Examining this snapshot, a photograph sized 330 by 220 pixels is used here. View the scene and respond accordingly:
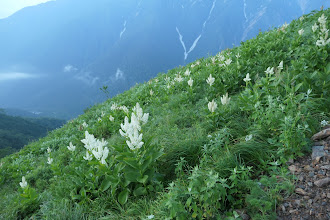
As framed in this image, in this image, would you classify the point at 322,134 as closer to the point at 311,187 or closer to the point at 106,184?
the point at 311,187

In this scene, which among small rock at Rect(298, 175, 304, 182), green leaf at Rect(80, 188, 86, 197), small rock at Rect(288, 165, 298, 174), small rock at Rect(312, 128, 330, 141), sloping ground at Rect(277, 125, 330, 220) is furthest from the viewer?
green leaf at Rect(80, 188, 86, 197)

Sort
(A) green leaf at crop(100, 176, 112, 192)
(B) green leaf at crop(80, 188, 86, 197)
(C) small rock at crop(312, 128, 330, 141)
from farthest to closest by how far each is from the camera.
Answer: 1. (B) green leaf at crop(80, 188, 86, 197)
2. (A) green leaf at crop(100, 176, 112, 192)
3. (C) small rock at crop(312, 128, 330, 141)

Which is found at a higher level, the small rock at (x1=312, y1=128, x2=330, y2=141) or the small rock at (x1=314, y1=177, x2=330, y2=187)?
the small rock at (x1=312, y1=128, x2=330, y2=141)

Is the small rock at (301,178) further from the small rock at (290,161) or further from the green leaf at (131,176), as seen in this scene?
the green leaf at (131,176)

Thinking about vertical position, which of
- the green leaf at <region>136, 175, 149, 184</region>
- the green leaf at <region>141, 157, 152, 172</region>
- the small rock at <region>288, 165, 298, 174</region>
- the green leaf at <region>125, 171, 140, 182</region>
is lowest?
the small rock at <region>288, 165, 298, 174</region>

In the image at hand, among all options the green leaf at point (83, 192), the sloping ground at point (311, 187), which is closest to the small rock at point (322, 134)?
the sloping ground at point (311, 187)

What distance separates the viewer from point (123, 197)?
300cm

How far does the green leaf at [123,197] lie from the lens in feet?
9.75

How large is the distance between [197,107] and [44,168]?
17.1 feet

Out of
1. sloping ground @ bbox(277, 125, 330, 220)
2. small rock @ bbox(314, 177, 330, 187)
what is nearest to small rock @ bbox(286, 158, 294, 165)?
sloping ground @ bbox(277, 125, 330, 220)

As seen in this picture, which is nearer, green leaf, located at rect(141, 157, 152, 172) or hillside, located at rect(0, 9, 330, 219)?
hillside, located at rect(0, 9, 330, 219)

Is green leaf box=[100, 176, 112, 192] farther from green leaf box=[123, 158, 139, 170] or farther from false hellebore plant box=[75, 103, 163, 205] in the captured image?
green leaf box=[123, 158, 139, 170]

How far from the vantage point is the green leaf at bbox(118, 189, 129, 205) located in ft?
9.75

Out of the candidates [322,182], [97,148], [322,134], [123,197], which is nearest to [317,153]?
[322,134]
